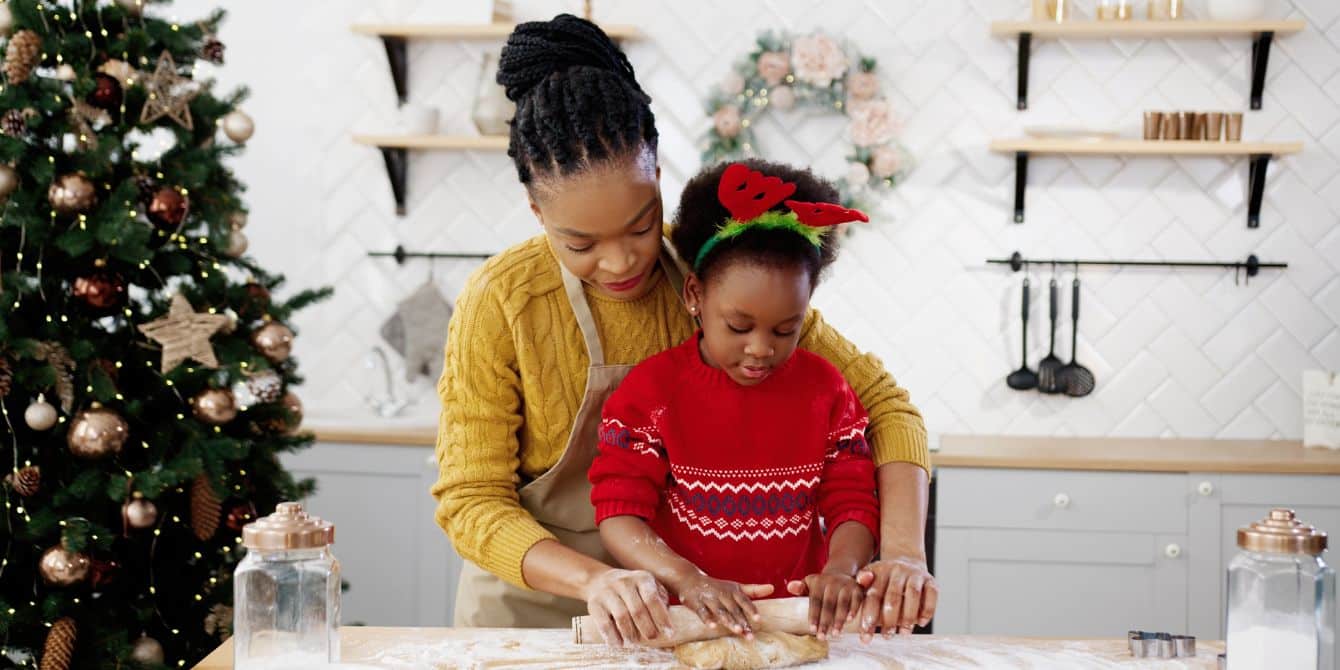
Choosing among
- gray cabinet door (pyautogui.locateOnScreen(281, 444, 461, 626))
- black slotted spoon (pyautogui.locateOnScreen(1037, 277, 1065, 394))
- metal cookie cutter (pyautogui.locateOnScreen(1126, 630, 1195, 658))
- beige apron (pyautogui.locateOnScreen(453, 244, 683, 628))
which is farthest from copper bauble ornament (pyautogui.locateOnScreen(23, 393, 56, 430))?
black slotted spoon (pyautogui.locateOnScreen(1037, 277, 1065, 394))

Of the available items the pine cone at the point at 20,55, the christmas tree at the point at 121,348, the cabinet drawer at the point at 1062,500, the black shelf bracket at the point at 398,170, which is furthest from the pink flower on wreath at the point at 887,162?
the pine cone at the point at 20,55

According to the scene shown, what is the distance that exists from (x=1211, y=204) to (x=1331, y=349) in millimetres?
492

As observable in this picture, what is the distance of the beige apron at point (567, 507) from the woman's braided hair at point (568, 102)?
0.71ft

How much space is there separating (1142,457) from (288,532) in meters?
2.32

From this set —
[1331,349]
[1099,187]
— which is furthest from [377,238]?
[1331,349]

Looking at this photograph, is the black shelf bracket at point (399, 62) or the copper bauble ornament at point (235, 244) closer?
the copper bauble ornament at point (235, 244)

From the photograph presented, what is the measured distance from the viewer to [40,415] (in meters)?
2.21

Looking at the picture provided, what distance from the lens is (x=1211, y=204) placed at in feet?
11.0

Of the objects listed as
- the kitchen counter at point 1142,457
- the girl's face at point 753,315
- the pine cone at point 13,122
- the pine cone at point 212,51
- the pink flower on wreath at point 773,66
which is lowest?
the kitchen counter at point 1142,457

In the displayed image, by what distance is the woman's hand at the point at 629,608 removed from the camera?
127 centimetres

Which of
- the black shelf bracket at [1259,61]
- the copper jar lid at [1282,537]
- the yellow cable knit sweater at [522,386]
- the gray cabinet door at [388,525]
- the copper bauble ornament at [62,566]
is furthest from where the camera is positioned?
the black shelf bracket at [1259,61]

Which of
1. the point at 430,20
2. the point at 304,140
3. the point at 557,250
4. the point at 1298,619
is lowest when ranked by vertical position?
the point at 1298,619

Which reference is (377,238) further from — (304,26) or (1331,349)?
(1331,349)

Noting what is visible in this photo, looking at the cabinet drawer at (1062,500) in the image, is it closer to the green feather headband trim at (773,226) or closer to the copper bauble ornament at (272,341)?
the copper bauble ornament at (272,341)
